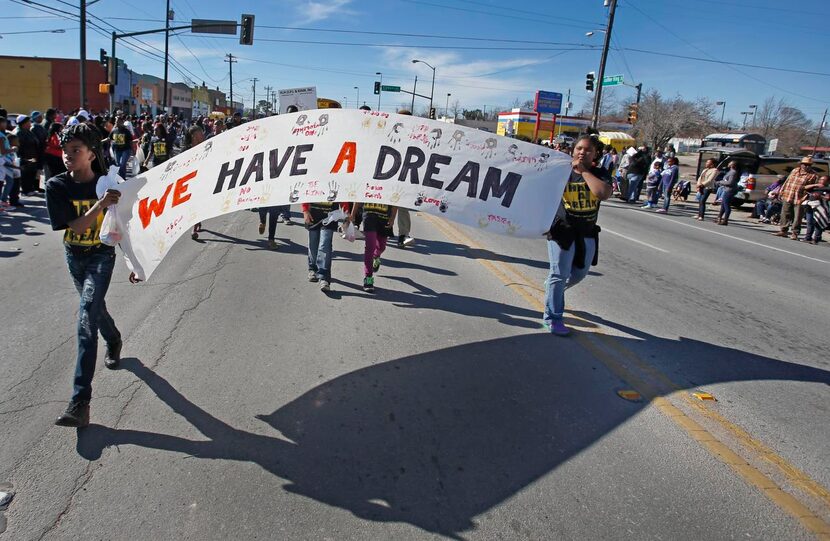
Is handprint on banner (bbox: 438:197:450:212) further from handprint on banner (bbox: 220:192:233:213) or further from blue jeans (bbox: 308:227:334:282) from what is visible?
blue jeans (bbox: 308:227:334:282)

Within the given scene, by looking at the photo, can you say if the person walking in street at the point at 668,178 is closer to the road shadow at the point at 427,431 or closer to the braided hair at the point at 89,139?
the road shadow at the point at 427,431

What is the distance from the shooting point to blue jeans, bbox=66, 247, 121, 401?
130 inches

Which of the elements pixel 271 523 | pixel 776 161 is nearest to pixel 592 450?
pixel 271 523

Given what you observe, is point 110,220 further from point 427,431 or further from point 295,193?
point 427,431

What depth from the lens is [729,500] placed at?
289 centimetres

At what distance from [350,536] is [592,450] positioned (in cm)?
164

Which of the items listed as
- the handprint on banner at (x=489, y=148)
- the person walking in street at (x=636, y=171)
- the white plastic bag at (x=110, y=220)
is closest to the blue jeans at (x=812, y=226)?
the person walking in street at (x=636, y=171)

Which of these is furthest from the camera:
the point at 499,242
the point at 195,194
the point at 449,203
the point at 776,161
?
the point at 776,161

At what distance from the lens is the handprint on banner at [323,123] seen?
3.98 m

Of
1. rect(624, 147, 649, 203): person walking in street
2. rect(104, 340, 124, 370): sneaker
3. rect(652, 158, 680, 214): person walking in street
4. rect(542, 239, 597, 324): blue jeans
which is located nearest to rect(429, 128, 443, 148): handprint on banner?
rect(542, 239, 597, 324): blue jeans

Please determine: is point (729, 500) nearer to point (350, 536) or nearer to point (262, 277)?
point (350, 536)

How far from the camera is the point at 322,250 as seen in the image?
6.29 metres

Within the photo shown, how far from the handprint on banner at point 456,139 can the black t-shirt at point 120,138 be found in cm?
1397

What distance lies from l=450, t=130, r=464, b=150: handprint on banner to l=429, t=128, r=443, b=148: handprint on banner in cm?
11
